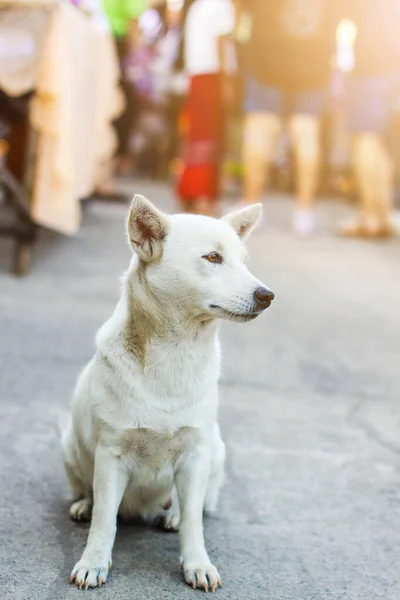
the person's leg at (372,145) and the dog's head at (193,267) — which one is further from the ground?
the dog's head at (193,267)

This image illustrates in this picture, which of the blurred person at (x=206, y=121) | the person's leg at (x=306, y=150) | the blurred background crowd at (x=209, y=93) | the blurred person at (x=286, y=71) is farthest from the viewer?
the blurred person at (x=206, y=121)

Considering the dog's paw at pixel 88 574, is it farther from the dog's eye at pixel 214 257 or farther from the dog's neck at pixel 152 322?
the dog's eye at pixel 214 257

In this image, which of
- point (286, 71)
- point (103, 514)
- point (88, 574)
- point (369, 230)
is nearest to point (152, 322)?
point (103, 514)

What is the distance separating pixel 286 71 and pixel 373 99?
623mm

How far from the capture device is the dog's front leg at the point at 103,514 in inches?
56.3

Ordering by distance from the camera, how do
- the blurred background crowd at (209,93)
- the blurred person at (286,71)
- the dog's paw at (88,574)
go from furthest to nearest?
the blurred person at (286,71) < the blurred background crowd at (209,93) < the dog's paw at (88,574)

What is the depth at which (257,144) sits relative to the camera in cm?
565

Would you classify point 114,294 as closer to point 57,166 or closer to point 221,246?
point 57,166

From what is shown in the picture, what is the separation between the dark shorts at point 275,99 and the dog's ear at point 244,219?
4.03 meters

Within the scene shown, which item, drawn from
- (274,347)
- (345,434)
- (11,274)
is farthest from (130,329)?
(11,274)

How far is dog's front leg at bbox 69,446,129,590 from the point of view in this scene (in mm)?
1431

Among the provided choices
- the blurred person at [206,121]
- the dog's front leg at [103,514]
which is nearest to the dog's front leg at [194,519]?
the dog's front leg at [103,514]

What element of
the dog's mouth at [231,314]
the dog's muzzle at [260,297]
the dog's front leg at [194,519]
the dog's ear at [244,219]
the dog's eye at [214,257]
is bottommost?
the dog's front leg at [194,519]

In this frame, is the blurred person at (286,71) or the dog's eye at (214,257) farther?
the blurred person at (286,71)
